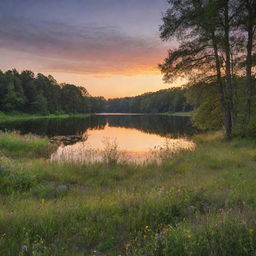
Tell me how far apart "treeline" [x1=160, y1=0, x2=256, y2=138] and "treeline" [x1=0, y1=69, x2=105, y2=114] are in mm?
71250

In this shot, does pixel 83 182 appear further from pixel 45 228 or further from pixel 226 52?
pixel 226 52

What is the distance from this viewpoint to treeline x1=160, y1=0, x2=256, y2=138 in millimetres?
15234

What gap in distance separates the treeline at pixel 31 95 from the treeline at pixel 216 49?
7125cm

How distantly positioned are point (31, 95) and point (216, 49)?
83.1 metres

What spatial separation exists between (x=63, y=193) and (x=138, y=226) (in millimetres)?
3474

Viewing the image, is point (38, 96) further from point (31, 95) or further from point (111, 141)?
point (111, 141)

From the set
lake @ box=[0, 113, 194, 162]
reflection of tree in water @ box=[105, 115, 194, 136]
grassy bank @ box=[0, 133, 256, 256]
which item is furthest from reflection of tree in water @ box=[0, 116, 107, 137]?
grassy bank @ box=[0, 133, 256, 256]

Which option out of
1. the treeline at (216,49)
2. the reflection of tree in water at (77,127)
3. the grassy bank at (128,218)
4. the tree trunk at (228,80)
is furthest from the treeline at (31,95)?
the grassy bank at (128,218)

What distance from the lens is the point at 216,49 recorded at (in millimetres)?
16406

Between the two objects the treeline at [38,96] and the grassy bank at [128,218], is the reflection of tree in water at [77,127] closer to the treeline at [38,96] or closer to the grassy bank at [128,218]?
the treeline at [38,96]

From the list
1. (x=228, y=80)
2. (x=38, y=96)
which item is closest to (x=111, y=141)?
(x=228, y=80)

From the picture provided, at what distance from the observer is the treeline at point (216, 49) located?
1523 cm

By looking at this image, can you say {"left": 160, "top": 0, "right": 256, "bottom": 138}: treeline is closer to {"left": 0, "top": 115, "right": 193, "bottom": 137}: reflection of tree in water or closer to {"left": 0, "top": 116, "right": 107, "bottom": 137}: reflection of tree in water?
{"left": 0, "top": 115, "right": 193, "bottom": 137}: reflection of tree in water

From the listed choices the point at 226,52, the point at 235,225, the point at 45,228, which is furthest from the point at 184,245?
the point at 226,52
